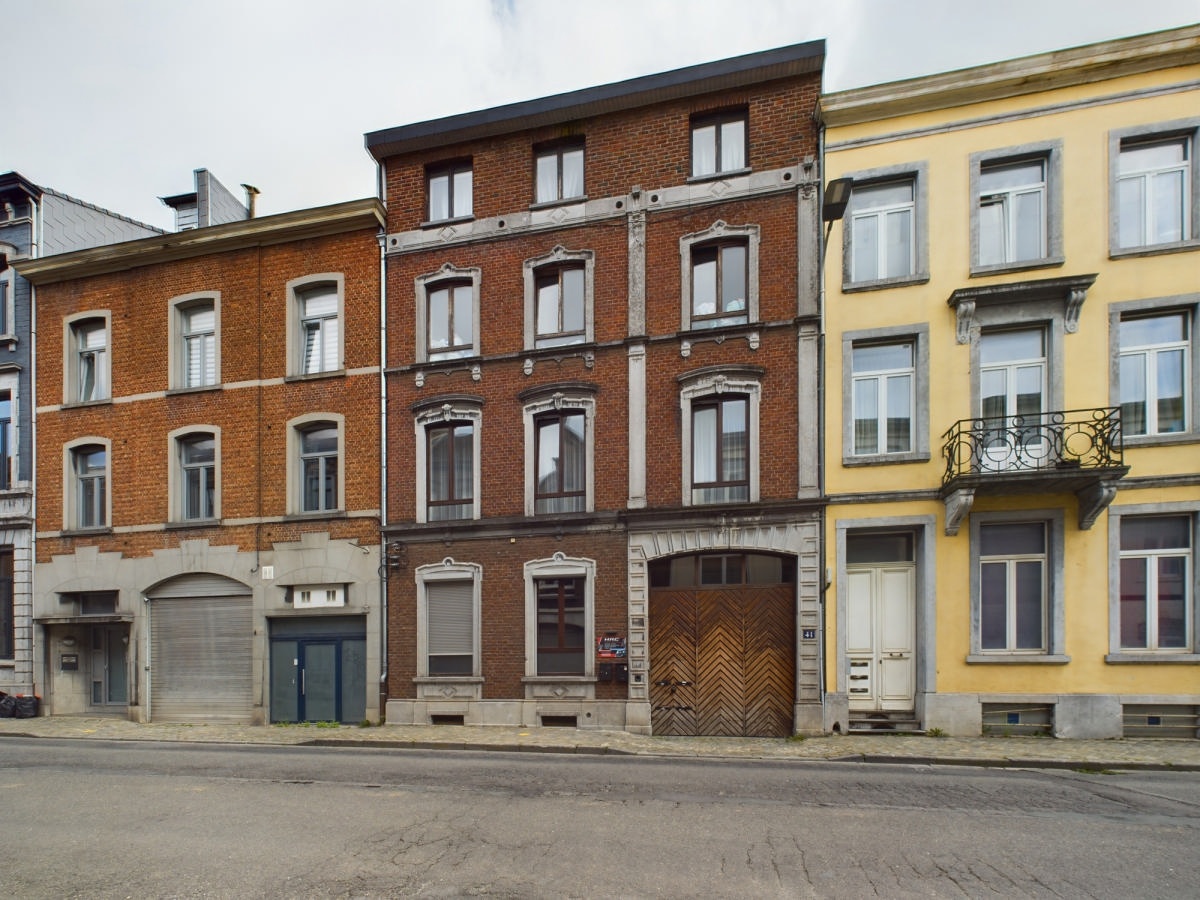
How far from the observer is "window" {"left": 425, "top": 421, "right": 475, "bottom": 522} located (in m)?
14.4

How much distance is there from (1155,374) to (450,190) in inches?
559

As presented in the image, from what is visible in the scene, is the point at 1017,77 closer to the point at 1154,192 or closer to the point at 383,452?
the point at 1154,192

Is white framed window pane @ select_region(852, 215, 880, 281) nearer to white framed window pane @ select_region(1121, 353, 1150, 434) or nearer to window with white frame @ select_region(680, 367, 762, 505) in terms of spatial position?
window with white frame @ select_region(680, 367, 762, 505)

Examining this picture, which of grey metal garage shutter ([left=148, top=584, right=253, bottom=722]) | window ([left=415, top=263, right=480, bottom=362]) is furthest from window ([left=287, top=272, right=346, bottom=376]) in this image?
grey metal garage shutter ([left=148, top=584, right=253, bottom=722])

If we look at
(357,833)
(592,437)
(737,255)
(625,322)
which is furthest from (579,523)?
(357,833)

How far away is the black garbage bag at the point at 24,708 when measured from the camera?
16.3m

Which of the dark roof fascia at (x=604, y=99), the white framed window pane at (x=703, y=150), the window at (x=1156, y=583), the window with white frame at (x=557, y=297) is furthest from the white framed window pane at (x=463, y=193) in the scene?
the window at (x=1156, y=583)

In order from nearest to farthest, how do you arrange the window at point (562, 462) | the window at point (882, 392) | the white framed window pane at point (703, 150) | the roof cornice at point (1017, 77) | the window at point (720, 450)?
the roof cornice at point (1017, 77) → the window at point (882, 392) → the window at point (720, 450) → the white framed window pane at point (703, 150) → the window at point (562, 462)

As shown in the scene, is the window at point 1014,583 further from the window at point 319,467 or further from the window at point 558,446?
the window at point 319,467

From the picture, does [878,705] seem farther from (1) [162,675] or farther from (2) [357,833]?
(1) [162,675]

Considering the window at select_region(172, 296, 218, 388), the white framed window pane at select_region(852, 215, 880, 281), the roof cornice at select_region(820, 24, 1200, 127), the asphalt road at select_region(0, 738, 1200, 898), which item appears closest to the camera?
the asphalt road at select_region(0, 738, 1200, 898)

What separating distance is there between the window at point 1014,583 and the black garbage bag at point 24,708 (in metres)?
21.0

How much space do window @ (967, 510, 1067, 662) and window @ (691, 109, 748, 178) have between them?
8.21 m

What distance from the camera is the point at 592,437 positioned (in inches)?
538
